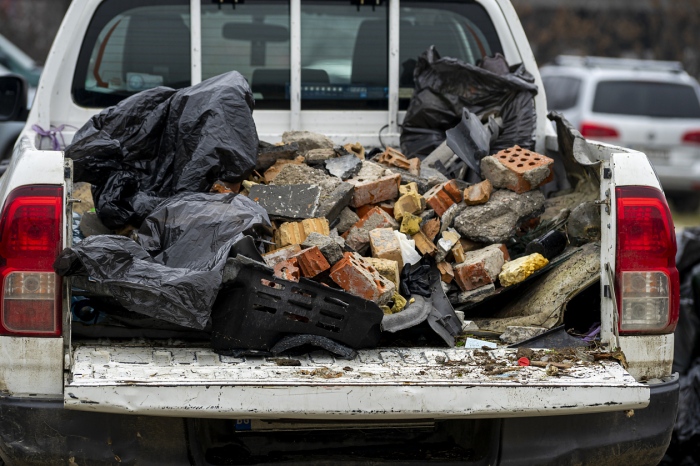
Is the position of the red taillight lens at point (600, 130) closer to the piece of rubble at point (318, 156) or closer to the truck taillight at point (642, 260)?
the piece of rubble at point (318, 156)

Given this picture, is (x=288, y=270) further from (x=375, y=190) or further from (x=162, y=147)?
(x=162, y=147)

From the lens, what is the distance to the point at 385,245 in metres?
3.94

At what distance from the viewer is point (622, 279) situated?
340 cm

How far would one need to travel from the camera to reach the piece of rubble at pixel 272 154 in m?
4.52

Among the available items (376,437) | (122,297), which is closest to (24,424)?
(122,297)

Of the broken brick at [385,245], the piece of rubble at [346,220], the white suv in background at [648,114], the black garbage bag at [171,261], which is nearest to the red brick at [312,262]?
the black garbage bag at [171,261]

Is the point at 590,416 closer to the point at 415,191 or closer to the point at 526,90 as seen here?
the point at 415,191

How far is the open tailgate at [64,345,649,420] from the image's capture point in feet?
9.82

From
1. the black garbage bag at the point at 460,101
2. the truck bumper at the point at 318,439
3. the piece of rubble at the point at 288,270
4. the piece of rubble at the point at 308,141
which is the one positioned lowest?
the truck bumper at the point at 318,439

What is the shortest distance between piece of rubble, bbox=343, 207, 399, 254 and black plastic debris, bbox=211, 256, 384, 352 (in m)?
0.67

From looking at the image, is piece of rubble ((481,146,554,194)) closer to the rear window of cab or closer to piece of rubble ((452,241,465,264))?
piece of rubble ((452,241,465,264))

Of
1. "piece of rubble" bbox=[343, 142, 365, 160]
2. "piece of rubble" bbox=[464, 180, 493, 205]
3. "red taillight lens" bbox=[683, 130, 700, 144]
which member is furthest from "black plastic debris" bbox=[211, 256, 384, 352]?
"red taillight lens" bbox=[683, 130, 700, 144]

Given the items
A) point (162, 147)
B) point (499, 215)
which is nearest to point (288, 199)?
point (162, 147)

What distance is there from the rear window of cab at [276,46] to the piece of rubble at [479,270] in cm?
151
